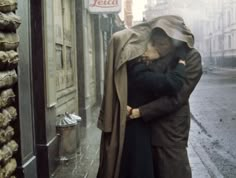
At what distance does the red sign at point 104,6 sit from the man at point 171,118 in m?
7.94

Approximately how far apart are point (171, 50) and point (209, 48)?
66710 millimetres

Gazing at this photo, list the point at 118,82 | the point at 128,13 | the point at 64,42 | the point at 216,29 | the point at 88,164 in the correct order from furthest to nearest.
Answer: the point at 216,29 < the point at 128,13 < the point at 64,42 < the point at 88,164 < the point at 118,82

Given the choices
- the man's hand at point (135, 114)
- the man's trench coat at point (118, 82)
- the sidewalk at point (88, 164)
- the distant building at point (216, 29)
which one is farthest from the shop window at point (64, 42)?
the distant building at point (216, 29)

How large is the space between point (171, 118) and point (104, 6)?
839cm

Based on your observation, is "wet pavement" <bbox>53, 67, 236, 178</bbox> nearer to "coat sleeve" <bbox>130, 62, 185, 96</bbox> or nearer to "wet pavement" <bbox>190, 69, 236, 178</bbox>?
"wet pavement" <bbox>190, 69, 236, 178</bbox>

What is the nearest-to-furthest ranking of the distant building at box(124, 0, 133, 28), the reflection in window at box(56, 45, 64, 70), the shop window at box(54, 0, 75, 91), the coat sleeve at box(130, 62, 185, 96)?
the coat sleeve at box(130, 62, 185, 96)
the reflection in window at box(56, 45, 64, 70)
the shop window at box(54, 0, 75, 91)
the distant building at box(124, 0, 133, 28)

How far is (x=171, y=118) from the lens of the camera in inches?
129

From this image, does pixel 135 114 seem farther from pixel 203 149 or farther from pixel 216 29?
pixel 216 29

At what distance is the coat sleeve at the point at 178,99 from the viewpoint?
3.20 m

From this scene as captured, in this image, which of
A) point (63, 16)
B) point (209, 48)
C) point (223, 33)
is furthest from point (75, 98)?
point (209, 48)

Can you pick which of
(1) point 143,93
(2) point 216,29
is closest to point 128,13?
(1) point 143,93

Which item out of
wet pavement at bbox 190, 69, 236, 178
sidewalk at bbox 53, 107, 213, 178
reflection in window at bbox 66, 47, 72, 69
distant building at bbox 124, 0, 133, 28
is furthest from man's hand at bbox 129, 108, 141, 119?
distant building at bbox 124, 0, 133, 28

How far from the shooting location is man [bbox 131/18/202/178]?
10.5ft

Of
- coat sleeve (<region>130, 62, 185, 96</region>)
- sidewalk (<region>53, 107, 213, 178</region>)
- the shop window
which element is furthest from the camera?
the shop window
